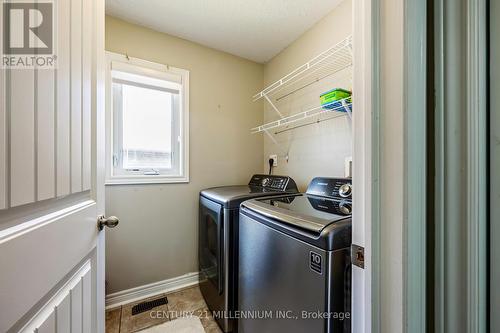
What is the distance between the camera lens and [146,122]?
1925 mm

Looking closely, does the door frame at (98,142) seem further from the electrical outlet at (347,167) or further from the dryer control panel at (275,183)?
the electrical outlet at (347,167)

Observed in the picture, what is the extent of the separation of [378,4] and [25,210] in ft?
3.03

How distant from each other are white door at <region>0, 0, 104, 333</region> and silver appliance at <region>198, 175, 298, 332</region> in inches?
29.8

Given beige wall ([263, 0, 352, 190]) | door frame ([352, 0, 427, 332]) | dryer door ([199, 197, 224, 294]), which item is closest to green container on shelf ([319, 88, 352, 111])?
beige wall ([263, 0, 352, 190])

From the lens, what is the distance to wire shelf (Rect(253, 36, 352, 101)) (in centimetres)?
146

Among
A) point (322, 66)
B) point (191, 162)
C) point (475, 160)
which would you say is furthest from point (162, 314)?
point (322, 66)

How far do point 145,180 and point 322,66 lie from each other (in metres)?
1.82

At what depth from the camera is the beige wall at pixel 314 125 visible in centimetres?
156

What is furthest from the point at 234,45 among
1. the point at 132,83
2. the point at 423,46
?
the point at 423,46

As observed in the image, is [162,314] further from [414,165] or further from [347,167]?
[414,165]

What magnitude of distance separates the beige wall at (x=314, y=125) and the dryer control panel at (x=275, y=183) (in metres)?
0.21

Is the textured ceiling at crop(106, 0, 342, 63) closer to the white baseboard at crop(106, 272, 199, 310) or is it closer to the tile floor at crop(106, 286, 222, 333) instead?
the white baseboard at crop(106, 272, 199, 310)

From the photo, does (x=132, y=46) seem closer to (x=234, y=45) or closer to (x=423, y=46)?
(x=234, y=45)

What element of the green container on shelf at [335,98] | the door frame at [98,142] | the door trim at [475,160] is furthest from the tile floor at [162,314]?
the green container on shelf at [335,98]
